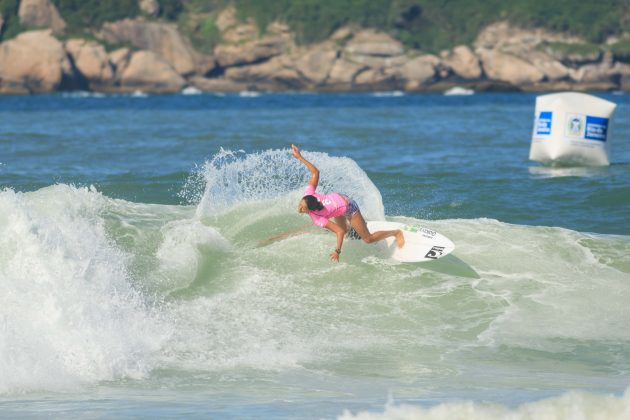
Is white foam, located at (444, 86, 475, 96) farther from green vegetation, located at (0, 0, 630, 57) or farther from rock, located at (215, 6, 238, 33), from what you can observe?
rock, located at (215, 6, 238, 33)

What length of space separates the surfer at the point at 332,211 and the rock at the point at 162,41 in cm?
10297

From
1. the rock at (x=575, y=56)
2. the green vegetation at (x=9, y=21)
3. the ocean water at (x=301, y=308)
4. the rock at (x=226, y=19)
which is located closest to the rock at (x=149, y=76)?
the green vegetation at (x=9, y=21)

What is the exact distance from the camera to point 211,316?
36.6 ft

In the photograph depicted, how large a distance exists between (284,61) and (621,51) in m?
37.0

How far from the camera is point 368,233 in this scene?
1265 centimetres

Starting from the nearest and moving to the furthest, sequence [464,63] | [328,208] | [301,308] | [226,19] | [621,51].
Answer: [301,308] → [328,208] → [464,63] → [621,51] → [226,19]

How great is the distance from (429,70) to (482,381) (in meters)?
107

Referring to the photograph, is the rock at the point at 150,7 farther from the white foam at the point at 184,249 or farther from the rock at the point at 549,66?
the white foam at the point at 184,249

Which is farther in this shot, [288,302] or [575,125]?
[575,125]

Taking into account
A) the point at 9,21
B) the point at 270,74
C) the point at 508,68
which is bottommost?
the point at 270,74

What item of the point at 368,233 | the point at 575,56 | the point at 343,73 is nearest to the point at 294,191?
the point at 368,233

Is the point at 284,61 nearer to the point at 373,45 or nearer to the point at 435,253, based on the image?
the point at 373,45

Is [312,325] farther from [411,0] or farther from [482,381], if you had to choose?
[411,0]

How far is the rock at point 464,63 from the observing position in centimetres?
11594
